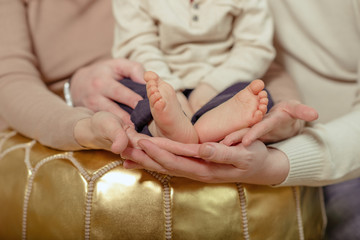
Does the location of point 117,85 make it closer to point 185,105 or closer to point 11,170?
point 185,105

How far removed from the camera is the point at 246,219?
2.44 feet

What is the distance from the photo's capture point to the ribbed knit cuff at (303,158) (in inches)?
29.4

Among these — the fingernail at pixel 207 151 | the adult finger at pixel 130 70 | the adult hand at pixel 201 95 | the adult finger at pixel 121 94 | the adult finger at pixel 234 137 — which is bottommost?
the adult hand at pixel 201 95

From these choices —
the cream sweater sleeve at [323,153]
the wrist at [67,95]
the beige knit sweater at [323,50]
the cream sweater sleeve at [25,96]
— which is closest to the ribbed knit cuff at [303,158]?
the cream sweater sleeve at [323,153]

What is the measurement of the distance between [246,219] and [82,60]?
0.62 m

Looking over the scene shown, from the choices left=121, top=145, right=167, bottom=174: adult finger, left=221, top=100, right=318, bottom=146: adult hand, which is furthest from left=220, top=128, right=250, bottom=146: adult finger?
left=121, top=145, right=167, bottom=174: adult finger

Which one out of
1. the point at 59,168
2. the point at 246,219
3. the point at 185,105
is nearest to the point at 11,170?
the point at 59,168

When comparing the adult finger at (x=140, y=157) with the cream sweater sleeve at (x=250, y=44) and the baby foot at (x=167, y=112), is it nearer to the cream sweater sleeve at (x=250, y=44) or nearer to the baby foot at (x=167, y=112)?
the baby foot at (x=167, y=112)

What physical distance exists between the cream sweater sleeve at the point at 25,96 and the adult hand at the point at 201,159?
17cm

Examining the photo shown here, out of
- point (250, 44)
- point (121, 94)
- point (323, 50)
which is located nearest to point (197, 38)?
point (250, 44)

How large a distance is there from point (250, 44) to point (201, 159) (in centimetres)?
40

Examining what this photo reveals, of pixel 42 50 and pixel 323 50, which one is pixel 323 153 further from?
pixel 42 50

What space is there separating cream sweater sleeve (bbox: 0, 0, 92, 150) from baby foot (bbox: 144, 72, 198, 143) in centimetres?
20

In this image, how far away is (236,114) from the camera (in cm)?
65
